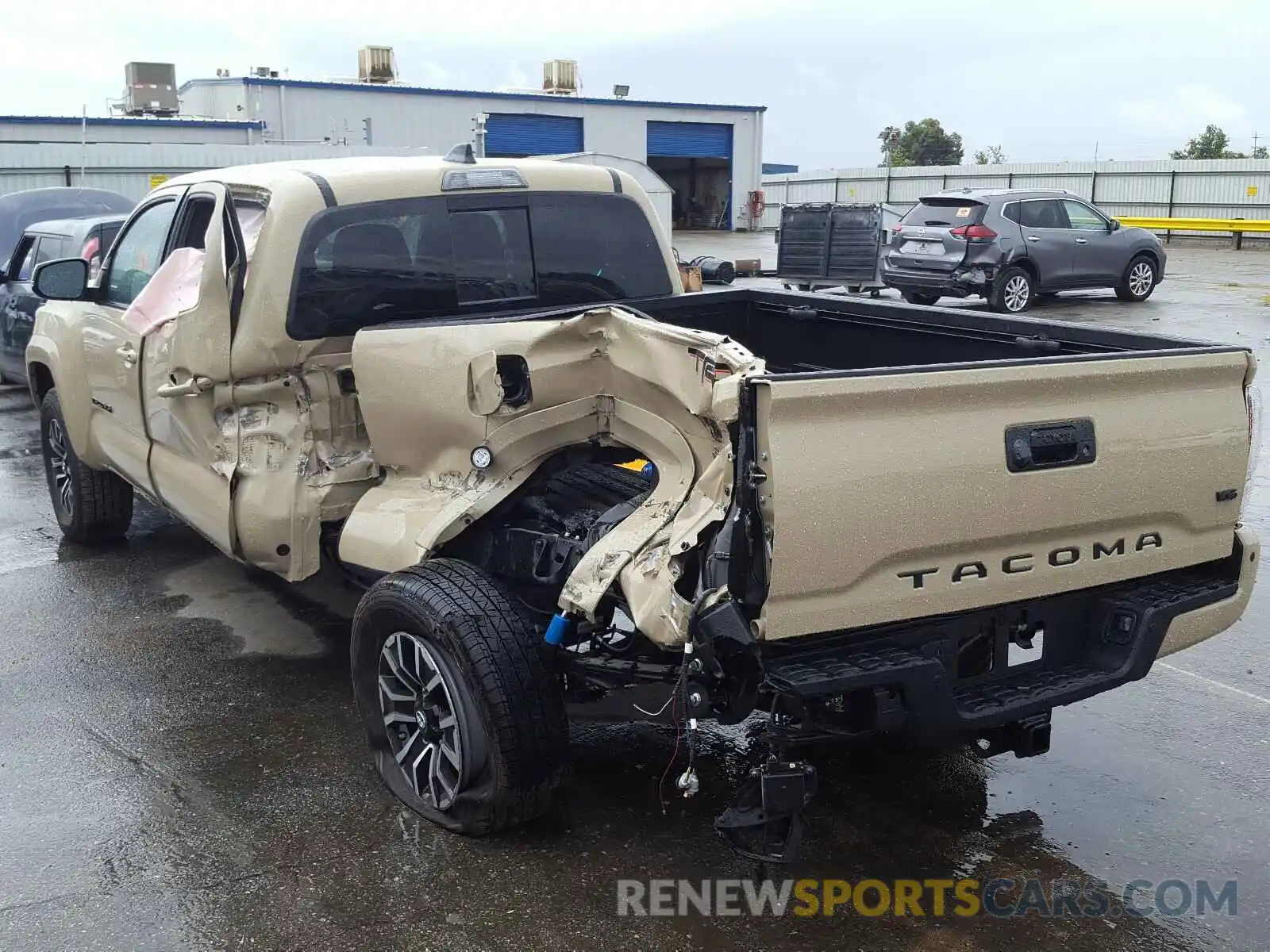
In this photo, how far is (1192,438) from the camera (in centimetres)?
351

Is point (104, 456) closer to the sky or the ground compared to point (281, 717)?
closer to the sky

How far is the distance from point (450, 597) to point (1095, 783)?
2.26m

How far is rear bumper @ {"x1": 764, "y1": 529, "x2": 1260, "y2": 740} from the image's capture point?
124 inches

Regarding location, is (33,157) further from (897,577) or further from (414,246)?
(897,577)

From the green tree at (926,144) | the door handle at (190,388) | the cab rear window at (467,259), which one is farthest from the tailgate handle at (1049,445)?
the green tree at (926,144)

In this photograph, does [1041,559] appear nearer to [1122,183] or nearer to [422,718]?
[422,718]

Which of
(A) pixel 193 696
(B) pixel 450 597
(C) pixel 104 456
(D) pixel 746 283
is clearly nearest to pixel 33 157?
(D) pixel 746 283

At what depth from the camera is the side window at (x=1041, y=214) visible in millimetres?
18078

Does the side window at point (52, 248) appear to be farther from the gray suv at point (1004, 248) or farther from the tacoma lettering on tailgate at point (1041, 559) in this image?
the gray suv at point (1004, 248)

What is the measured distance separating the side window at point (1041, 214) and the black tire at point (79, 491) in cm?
1437

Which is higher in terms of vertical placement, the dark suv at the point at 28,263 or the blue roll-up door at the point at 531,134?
the blue roll-up door at the point at 531,134

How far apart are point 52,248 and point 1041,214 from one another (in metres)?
13.4

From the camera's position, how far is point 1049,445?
328 cm

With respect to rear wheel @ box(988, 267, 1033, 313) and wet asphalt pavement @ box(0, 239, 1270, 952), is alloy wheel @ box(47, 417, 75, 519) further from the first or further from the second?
rear wheel @ box(988, 267, 1033, 313)
